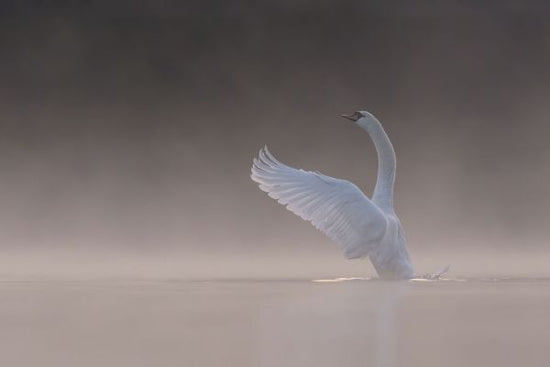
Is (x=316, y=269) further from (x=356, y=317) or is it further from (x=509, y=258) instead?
(x=356, y=317)

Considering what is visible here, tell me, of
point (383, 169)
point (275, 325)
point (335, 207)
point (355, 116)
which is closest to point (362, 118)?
point (355, 116)

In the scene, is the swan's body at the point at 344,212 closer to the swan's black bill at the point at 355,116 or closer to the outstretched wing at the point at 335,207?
the outstretched wing at the point at 335,207

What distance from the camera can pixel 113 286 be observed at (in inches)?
297

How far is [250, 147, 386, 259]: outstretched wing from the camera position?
7938 mm

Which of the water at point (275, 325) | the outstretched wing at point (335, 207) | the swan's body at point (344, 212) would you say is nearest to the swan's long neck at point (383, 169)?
the swan's body at point (344, 212)

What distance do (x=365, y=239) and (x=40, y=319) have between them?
326 cm

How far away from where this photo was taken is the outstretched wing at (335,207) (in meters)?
7.94

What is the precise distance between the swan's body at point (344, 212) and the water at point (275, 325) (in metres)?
0.56

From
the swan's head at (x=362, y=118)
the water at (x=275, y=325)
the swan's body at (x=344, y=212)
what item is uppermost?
the swan's head at (x=362, y=118)

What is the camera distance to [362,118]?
8727 mm

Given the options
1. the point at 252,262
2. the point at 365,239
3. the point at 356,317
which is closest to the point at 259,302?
the point at 356,317

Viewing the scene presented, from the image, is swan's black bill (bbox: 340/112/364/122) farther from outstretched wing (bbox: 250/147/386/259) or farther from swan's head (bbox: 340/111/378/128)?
outstretched wing (bbox: 250/147/386/259)

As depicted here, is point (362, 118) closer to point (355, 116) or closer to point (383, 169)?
point (355, 116)

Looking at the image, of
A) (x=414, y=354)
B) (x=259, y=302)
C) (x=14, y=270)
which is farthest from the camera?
(x=14, y=270)
